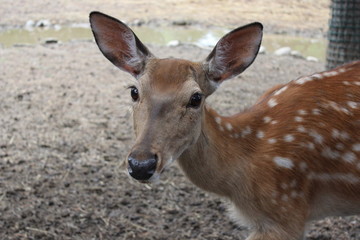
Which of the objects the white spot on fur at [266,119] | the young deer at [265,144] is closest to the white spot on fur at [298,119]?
the young deer at [265,144]

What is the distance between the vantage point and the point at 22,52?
897 centimetres

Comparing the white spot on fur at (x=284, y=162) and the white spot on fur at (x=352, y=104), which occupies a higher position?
the white spot on fur at (x=352, y=104)

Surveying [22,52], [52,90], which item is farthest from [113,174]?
[22,52]

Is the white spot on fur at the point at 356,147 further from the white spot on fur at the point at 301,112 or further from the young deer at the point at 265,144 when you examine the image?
the white spot on fur at the point at 301,112

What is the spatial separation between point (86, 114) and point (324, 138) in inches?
137

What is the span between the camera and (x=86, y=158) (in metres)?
4.96

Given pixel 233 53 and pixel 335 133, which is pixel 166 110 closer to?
pixel 233 53

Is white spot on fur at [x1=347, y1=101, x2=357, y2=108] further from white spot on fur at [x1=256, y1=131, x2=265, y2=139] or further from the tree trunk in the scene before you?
the tree trunk

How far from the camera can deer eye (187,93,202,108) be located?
9.08 ft

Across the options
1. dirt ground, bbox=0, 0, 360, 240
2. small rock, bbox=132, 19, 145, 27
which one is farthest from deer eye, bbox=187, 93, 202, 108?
small rock, bbox=132, 19, 145, 27

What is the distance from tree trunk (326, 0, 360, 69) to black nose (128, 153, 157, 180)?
582 centimetres

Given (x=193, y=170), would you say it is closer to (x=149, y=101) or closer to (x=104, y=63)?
(x=149, y=101)

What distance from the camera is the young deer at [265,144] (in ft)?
9.78

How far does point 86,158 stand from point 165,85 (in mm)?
2365
